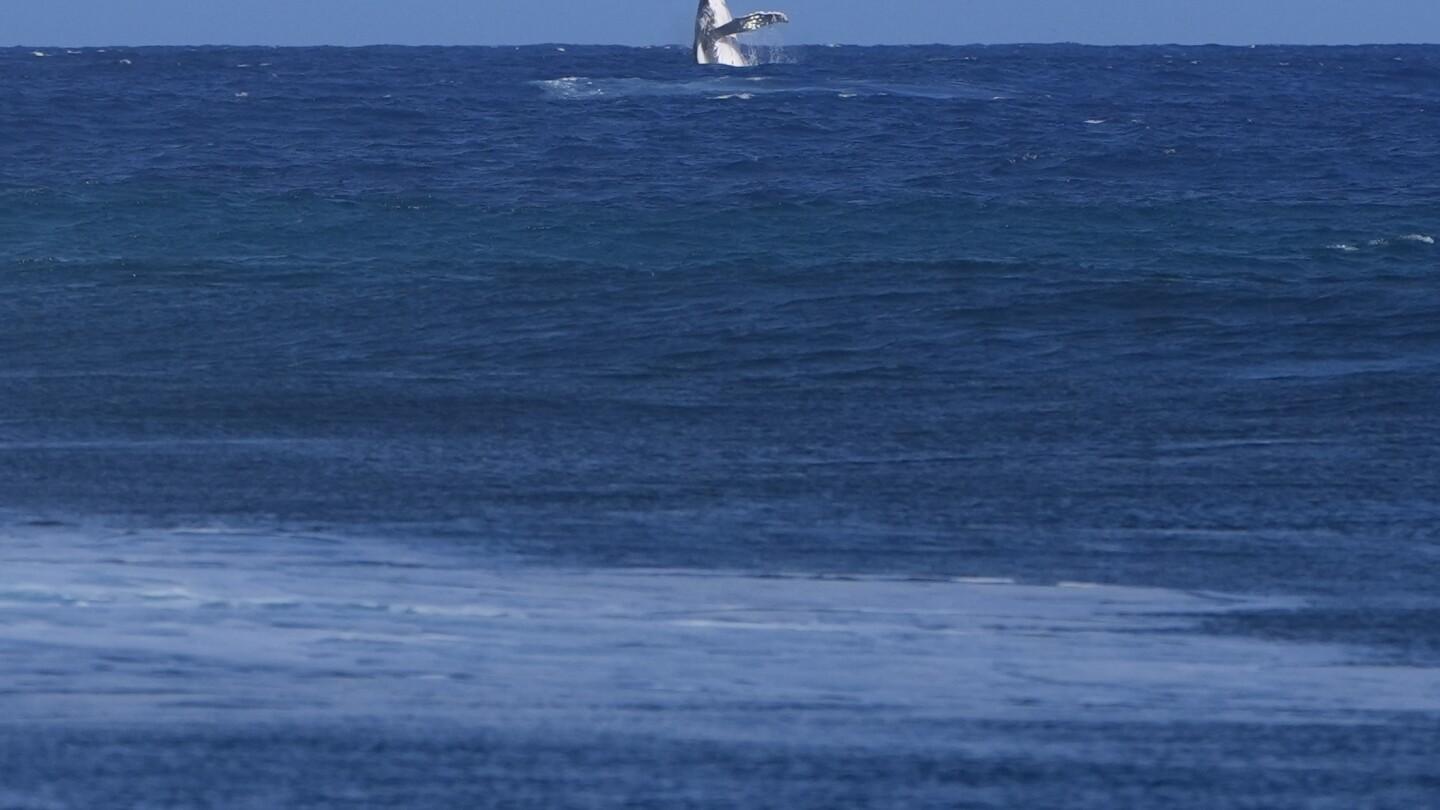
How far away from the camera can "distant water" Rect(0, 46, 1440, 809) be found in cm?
490

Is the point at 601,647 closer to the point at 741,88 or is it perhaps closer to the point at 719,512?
the point at 719,512

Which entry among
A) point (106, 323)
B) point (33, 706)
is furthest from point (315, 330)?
point (33, 706)

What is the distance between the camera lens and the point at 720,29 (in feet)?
195

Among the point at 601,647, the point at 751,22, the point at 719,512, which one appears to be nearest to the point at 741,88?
the point at 751,22

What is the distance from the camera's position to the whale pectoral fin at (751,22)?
55.2 m

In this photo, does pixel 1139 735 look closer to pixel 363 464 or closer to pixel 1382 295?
pixel 363 464

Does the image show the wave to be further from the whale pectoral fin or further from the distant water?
the distant water

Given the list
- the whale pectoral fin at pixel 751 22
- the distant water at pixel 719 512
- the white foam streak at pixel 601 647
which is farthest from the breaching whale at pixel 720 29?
the white foam streak at pixel 601 647

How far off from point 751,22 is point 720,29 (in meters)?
2.82

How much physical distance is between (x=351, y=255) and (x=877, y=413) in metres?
8.70

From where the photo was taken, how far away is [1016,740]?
16.2ft

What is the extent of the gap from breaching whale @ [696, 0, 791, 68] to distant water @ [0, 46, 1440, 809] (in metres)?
37.8

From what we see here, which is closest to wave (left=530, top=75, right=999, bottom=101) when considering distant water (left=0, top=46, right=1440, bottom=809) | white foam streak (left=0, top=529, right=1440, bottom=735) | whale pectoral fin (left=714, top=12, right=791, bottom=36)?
whale pectoral fin (left=714, top=12, right=791, bottom=36)

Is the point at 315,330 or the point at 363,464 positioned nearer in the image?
the point at 363,464
